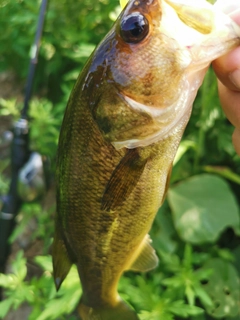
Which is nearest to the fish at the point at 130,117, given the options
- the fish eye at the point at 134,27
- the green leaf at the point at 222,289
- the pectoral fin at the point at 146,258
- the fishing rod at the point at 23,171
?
the fish eye at the point at 134,27

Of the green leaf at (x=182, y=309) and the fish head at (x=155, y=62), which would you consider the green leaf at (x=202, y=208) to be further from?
the fish head at (x=155, y=62)

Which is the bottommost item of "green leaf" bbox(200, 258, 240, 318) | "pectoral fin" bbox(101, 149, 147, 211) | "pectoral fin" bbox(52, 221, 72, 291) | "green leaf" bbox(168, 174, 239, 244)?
"green leaf" bbox(200, 258, 240, 318)

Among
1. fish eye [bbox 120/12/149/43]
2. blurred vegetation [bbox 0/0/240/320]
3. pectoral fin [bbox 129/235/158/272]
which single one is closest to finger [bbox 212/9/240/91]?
fish eye [bbox 120/12/149/43]

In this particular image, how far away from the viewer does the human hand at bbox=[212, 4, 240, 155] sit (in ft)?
2.23

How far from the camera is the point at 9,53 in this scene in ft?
7.35

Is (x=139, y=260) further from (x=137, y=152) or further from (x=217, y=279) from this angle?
(x=217, y=279)

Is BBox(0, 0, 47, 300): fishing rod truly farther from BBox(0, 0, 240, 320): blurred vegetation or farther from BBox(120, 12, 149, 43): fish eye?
BBox(120, 12, 149, 43): fish eye

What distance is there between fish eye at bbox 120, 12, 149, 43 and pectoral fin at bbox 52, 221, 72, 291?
45 centimetres

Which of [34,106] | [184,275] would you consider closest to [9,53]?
[34,106]

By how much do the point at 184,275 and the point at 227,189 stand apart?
1.50 ft

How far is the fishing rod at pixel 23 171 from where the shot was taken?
1415 millimetres

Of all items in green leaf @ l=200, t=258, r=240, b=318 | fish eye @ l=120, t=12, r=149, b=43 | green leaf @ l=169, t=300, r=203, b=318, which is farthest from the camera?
green leaf @ l=200, t=258, r=240, b=318

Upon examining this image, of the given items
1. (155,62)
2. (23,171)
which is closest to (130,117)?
(155,62)

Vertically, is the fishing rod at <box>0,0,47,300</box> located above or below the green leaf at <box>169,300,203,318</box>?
above
